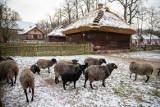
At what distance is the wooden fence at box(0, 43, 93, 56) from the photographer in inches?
722

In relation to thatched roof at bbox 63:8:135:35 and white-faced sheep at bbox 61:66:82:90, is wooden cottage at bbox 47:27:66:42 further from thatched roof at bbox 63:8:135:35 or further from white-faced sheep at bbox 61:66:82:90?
white-faced sheep at bbox 61:66:82:90

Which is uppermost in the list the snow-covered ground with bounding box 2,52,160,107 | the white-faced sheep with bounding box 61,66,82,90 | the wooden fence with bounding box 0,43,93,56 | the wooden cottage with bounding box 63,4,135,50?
the wooden cottage with bounding box 63,4,135,50

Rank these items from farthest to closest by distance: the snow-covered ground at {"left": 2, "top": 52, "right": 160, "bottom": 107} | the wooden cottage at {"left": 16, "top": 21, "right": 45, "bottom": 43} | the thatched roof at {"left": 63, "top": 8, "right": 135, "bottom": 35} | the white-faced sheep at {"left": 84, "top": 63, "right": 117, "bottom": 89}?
1. the wooden cottage at {"left": 16, "top": 21, "right": 45, "bottom": 43}
2. the thatched roof at {"left": 63, "top": 8, "right": 135, "bottom": 35}
3. the white-faced sheep at {"left": 84, "top": 63, "right": 117, "bottom": 89}
4. the snow-covered ground at {"left": 2, "top": 52, "right": 160, "bottom": 107}

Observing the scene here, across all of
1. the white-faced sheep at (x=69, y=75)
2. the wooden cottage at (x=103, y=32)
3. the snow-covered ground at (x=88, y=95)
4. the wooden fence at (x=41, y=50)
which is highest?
the wooden cottage at (x=103, y=32)

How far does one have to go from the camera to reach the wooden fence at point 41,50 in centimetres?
1834

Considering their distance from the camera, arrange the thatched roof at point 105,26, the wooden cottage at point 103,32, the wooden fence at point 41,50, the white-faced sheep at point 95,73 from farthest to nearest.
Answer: the wooden cottage at point 103,32 → the thatched roof at point 105,26 → the wooden fence at point 41,50 → the white-faced sheep at point 95,73

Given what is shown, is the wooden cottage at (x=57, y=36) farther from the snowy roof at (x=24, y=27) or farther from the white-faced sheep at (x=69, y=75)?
the white-faced sheep at (x=69, y=75)

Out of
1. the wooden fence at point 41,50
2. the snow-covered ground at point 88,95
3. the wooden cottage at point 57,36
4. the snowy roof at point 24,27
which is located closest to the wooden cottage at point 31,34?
the snowy roof at point 24,27

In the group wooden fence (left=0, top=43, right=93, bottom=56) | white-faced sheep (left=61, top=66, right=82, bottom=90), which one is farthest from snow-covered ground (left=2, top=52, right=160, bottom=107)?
wooden fence (left=0, top=43, right=93, bottom=56)

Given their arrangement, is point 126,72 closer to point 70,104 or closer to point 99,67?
point 99,67

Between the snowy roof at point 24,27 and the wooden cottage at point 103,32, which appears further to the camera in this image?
the snowy roof at point 24,27

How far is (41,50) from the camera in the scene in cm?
1922

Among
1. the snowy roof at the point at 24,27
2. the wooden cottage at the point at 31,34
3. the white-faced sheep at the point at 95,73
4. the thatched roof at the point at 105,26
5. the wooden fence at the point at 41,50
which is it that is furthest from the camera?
the snowy roof at the point at 24,27

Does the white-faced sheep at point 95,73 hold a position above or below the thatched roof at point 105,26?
below
